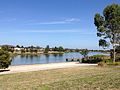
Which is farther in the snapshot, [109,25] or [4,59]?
[109,25]

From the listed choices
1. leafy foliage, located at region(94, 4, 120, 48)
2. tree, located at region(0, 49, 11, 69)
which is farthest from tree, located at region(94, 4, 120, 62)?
tree, located at region(0, 49, 11, 69)

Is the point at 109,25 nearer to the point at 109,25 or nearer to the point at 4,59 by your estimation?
the point at 109,25

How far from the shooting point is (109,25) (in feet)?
133

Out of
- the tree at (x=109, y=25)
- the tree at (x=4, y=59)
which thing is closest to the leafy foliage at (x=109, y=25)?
the tree at (x=109, y=25)

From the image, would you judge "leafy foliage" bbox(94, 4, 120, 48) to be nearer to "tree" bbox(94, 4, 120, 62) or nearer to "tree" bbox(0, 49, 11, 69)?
"tree" bbox(94, 4, 120, 62)

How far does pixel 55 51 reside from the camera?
636 feet

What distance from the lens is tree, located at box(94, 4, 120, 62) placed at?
130 feet

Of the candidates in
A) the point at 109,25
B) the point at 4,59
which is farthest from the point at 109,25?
the point at 4,59

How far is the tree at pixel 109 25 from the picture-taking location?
39.5m

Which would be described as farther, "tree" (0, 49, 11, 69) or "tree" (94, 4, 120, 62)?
"tree" (94, 4, 120, 62)

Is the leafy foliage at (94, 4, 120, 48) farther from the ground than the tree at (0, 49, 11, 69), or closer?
farther from the ground

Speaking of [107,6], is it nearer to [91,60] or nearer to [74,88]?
[91,60]

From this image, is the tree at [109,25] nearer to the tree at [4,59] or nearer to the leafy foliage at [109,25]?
the leafy foliage at [109,25]

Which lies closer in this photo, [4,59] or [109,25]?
[4,59]
